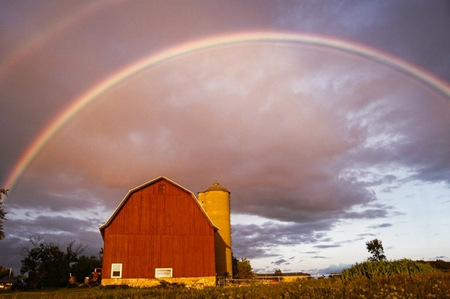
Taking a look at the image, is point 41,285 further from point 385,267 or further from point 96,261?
point 385,267

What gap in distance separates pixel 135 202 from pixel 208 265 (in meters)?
9.71

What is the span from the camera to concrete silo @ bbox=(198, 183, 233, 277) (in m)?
45.8

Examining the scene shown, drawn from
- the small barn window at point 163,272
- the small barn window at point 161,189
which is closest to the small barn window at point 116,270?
the small barn window at point 163,272

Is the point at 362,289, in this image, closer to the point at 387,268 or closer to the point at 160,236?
the point at 387,268

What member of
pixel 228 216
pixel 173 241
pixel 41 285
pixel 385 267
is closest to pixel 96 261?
pixel 41 285

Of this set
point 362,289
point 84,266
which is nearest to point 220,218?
point 84,266

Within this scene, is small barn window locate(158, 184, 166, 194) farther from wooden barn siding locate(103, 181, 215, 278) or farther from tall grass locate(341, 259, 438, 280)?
tall grass locate(341, 259, 438, 280)

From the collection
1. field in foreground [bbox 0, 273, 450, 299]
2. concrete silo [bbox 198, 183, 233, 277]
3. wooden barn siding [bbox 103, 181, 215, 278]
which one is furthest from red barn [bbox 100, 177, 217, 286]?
field in foreground [bbox 0, 273, 450, 299]

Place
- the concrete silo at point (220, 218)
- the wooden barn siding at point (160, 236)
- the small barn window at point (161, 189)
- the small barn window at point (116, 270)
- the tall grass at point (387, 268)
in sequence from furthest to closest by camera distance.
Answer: the concrete silo at point (220, 218) → the small barn window at point (161, 189) → the wooden barn siding at point (160, 236) → the small barn window at point (116, 270) → the tall grass at point (387, 268)

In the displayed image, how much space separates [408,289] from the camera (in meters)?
9.07

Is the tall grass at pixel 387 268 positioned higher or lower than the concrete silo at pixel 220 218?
lower

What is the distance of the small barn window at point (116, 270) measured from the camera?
3272 centimetres

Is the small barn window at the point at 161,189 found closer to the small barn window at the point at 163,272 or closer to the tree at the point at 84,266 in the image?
the small barn window at the point at 163,272

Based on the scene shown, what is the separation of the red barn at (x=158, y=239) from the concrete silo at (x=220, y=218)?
10.7 metres
